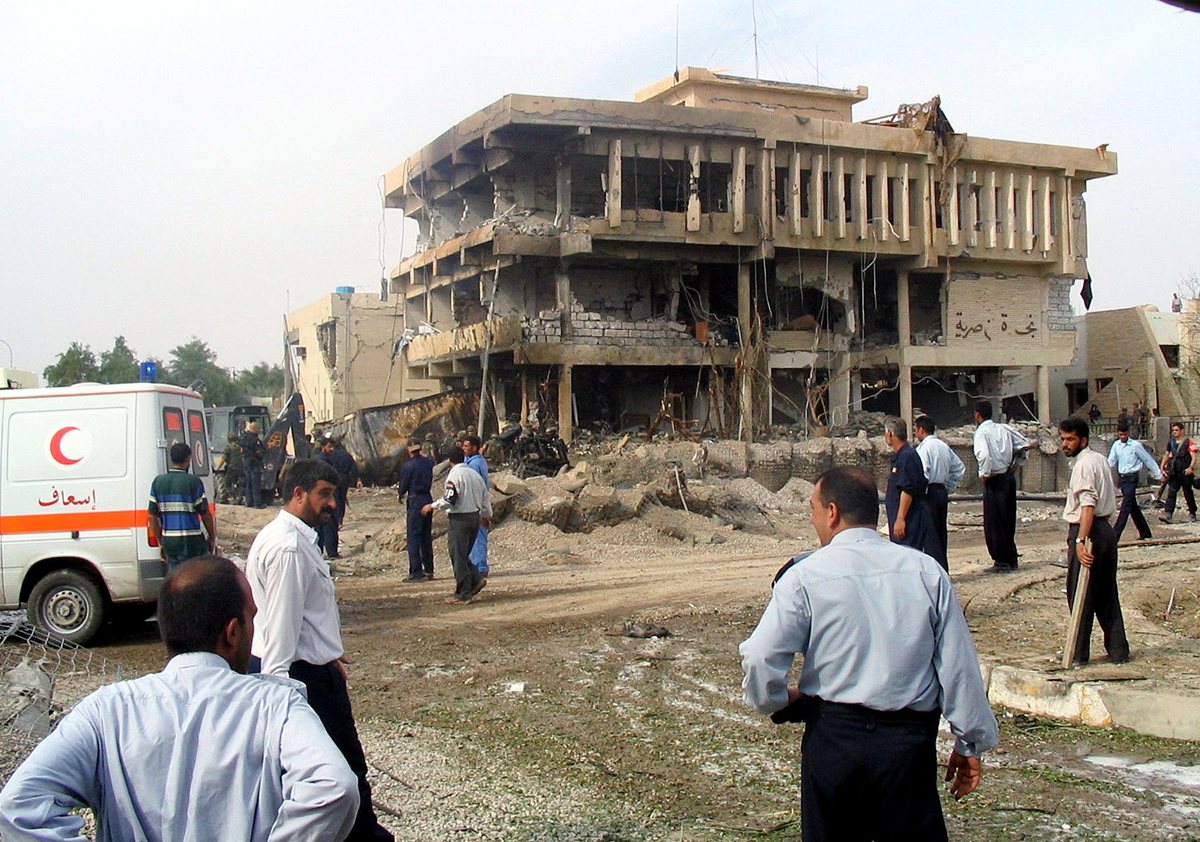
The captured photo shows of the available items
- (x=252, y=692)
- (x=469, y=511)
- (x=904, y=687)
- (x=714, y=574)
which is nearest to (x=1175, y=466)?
(x=714, y=574)

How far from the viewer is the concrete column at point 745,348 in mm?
28562

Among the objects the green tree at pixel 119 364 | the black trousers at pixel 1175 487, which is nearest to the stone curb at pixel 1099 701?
the black trousers at pixel 1175 487

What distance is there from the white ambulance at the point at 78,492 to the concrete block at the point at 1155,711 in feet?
24.6

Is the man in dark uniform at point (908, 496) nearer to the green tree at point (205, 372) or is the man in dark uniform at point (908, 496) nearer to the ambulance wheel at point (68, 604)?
the ambulance wheel at point (68, 604)

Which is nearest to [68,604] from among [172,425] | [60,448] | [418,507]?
[60,448]

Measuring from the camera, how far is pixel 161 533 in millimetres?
9281

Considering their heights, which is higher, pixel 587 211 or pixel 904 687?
pixel 587 211

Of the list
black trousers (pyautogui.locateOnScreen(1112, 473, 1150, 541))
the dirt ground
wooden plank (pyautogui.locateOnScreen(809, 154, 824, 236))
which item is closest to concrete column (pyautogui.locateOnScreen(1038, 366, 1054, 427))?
wooden plank (pyautogui.locateOnScreen(809, 154, 824, 236))

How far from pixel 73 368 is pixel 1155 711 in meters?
34.6

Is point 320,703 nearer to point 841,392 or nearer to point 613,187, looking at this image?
point 613,187

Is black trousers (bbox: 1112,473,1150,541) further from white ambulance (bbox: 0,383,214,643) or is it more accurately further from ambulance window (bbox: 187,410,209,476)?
white ambulance (bbox: 0,383,214,643)

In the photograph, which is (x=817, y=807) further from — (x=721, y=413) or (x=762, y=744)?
(x=721, y=413)

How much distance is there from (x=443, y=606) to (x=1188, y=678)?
727cm

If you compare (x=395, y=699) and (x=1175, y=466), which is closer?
(x=395, y=699)
